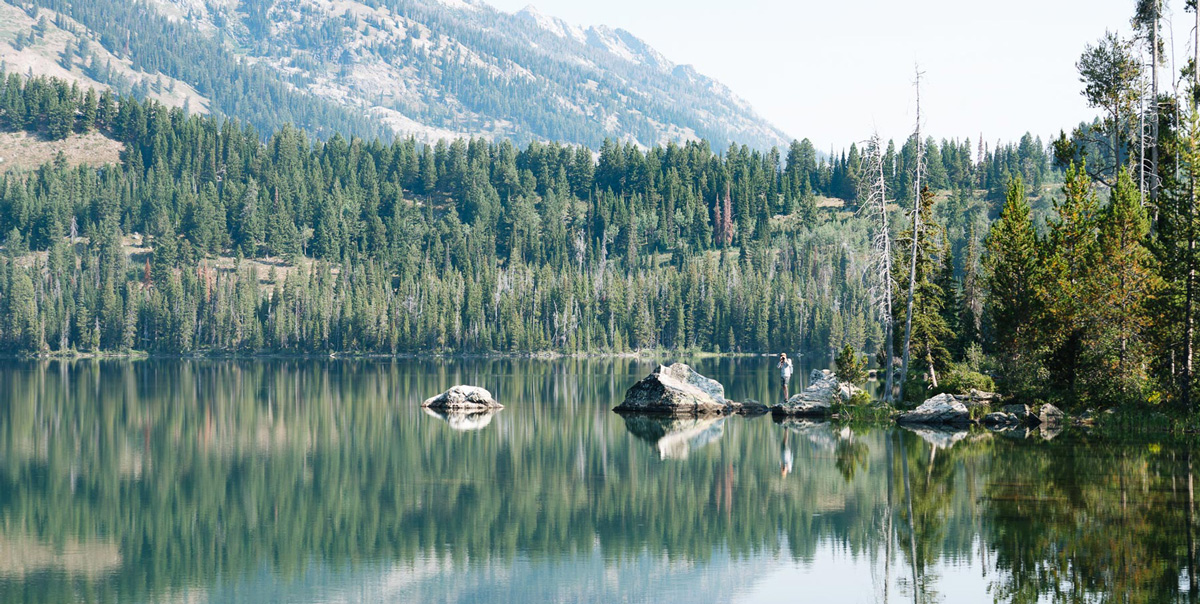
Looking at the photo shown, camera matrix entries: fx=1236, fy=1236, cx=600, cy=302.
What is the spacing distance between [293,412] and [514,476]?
34.1 m

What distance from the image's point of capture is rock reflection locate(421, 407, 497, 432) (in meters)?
58.6

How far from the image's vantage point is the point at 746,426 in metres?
56.3

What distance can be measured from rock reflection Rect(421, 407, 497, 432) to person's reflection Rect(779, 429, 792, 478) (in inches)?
648

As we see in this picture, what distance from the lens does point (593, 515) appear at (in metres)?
33.2

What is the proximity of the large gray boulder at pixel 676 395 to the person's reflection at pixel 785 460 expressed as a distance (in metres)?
14.0

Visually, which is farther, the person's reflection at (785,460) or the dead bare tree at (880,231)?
the dead bare tree at (880,231)

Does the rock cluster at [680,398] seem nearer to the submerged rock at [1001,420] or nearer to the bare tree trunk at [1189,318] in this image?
the submerged rock at [1001,420]

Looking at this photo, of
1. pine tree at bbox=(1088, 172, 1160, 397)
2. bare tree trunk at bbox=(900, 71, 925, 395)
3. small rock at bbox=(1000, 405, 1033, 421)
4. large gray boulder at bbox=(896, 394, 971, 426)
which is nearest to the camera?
pine tree at bbox=(1088, 172, 1160, 397)

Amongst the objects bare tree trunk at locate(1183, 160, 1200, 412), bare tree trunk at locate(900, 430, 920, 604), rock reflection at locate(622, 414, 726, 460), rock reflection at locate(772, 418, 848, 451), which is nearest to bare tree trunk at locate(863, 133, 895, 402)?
rock reflection at locate(772, 418, 848, 451)

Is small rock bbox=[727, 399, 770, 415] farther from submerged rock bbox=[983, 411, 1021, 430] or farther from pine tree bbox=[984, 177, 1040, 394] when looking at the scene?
submerged rock bbox=[983, 411, 1021, 430]

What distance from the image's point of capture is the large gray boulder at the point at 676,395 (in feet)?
207

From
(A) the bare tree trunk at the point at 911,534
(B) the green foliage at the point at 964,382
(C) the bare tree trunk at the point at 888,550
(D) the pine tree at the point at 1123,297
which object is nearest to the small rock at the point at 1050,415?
(D) the pine tree at the point at 1123,297

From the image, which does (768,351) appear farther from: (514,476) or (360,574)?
(360,574)

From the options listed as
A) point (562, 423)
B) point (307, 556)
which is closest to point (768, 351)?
point (562, 423)
